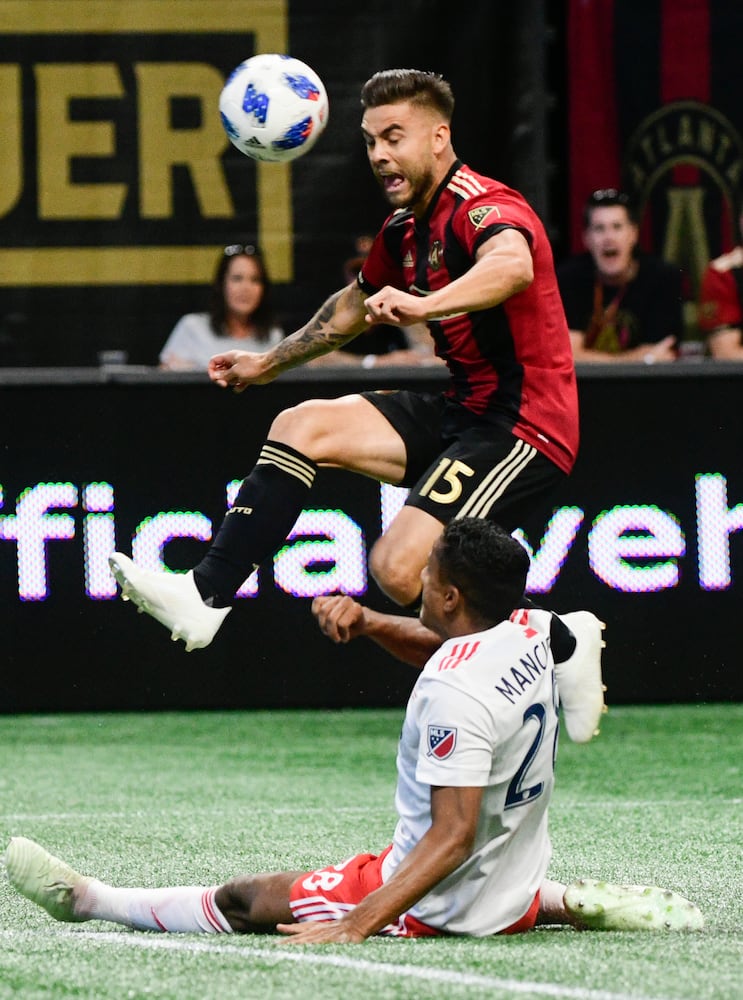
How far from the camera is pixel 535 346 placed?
18.9ft

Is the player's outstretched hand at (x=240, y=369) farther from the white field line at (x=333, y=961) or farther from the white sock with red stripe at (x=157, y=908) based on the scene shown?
the white field line at (x=333, y=961)

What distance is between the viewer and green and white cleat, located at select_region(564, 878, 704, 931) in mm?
4668

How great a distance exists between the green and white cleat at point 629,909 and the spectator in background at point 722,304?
6.47 metres

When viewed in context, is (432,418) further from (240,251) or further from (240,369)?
(240,251)

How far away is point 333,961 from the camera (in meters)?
4.14

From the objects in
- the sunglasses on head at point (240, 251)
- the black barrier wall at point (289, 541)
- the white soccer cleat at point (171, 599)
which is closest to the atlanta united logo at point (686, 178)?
the black barrier wall at point (289, 541)

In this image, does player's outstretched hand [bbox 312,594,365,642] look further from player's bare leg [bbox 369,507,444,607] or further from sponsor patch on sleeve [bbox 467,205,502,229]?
sponsor patch on sleeve [bbox 467,205,502,229]

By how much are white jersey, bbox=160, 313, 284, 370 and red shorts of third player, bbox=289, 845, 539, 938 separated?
19.9 ft

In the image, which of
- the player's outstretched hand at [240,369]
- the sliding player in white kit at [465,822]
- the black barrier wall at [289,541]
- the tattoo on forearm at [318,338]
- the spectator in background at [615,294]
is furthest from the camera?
the spectator in background at [615,294]

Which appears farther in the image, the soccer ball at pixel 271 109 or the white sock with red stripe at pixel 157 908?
the soccer ball at pixel 271 109

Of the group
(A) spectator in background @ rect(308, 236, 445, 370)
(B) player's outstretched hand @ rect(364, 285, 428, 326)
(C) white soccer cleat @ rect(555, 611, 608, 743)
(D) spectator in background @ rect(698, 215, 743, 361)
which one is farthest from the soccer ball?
(D) spectator in background @ rect(698, 215, 743, 361)

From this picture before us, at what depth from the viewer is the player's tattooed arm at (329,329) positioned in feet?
20.2

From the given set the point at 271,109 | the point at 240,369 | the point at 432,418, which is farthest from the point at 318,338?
the point at 271,109

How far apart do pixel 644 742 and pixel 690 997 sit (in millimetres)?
5172
